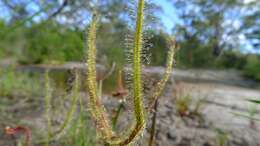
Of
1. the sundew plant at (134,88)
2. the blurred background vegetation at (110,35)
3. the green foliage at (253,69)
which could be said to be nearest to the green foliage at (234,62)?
the blurred background vegetation at (110,35)

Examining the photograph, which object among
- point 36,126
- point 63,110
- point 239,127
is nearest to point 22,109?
point 63,110

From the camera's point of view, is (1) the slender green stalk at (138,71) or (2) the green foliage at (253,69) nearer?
(1) the slender green stalk at (138,71)

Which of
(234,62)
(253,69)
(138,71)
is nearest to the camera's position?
(138,71)

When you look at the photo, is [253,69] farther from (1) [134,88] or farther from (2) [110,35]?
(1) [134,88]

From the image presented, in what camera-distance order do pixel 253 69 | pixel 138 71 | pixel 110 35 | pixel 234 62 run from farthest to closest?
pixel 234 62
pixel 253 69
pixel 110 35
pixel 138 71

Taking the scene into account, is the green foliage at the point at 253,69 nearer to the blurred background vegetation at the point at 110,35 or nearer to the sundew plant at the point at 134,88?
the blurred background vegetation at the point at 110,35

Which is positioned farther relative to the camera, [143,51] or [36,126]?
[36,126]

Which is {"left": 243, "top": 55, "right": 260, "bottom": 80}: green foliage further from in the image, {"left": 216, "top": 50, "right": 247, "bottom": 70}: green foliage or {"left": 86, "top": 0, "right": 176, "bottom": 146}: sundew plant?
{"left": 86, "top": 0, "right": 176, "bottom": 146}: sundew plant

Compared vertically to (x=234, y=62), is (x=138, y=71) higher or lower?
higher

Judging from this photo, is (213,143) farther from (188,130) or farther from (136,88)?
(136,88)

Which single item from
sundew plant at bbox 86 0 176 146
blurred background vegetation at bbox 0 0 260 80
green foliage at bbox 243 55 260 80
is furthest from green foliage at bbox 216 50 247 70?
sundew plant at bbox 86 0 176 146

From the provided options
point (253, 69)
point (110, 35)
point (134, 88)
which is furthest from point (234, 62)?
point (134, 88)
